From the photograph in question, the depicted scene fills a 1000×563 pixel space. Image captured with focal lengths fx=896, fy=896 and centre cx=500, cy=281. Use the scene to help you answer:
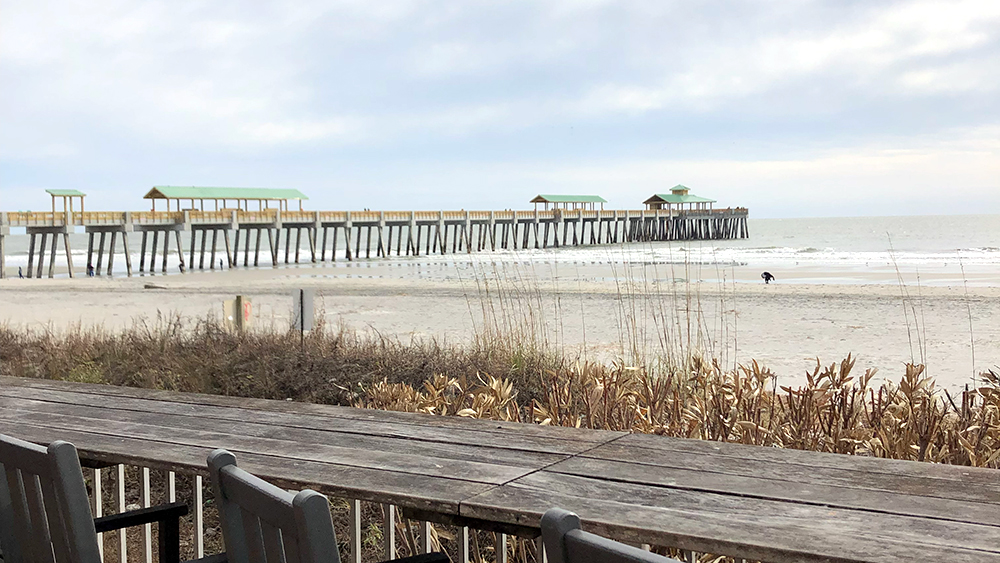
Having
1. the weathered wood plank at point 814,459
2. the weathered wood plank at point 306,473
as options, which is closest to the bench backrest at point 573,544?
the weathered wood plank at point 306,473

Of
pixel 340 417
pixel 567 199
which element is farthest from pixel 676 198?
pixel 340 417

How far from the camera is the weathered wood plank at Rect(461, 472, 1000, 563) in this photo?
1.57 meters

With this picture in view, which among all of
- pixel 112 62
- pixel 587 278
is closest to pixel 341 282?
pixel 587 278

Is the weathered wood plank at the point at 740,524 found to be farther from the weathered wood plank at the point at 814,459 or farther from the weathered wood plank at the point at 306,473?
the weathered wood plank at the point at 814,459

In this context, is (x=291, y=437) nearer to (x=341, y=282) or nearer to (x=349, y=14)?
(x=349, y=14)

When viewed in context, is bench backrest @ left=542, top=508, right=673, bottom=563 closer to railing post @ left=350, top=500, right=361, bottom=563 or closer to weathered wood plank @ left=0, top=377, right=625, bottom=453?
weathered wood plank @ left=0, top=377, right=625, bottom=453

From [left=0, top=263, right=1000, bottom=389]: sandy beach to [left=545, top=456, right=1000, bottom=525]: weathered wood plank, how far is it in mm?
3515

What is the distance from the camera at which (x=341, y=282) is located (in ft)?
91.6

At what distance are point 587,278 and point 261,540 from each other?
2725 centimetres

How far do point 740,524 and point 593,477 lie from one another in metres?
0.45

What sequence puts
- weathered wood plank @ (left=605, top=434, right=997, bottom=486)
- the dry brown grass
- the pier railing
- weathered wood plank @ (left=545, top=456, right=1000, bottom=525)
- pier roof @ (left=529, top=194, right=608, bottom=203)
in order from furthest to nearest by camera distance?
pier roof @ (left=529, top=194, right=608, bottom=203) → the pier railing → the dry brown grass → weathered wood plank @ (left=605, top=434, right=997, bottom=486) → weathered wood plank @ (left=545, top=456, right=1000, bottom=525)

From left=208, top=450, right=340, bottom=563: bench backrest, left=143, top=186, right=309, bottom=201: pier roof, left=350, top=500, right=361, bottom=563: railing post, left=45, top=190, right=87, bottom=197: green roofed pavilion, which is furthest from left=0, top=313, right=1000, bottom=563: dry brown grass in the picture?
left=143, top=186, right=309, bottom=201: pier roof

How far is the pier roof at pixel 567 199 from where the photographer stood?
67625 mm

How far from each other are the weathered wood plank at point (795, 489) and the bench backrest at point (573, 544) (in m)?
0.95
